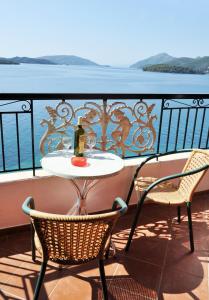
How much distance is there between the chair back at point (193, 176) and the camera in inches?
83.7

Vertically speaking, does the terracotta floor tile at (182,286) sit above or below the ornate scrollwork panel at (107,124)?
below

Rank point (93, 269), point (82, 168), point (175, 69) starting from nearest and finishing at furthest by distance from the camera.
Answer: point (82, 168) → point (93, 269) → point (175, 69)

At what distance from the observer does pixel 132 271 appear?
78.3 inches

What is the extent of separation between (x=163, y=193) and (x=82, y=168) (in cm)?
94

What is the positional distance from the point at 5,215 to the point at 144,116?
5.72ft

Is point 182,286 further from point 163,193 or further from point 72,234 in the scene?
point 72,234

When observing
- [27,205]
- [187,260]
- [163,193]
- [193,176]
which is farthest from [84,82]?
[27,205]

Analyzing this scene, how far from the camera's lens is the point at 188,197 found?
217 cm

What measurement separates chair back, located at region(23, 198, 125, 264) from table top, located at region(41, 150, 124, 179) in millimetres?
465

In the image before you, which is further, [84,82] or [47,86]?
[84,82]

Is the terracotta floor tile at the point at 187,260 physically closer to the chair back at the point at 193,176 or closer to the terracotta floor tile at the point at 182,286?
the terracotta floor tile at the point at 182,286

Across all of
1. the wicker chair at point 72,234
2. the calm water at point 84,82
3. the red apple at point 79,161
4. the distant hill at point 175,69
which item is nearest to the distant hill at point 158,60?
the calm water at point 84,82

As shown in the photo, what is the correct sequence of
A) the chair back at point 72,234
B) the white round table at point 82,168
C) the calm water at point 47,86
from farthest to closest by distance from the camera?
1. the calm water at point 47,86
2. the white round table at point 82,168
3. the chair back at point 72,234

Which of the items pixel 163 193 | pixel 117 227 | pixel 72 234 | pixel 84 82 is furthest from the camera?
pixel 84 82
